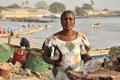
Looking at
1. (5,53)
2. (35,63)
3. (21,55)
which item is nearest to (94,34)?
(21,55)

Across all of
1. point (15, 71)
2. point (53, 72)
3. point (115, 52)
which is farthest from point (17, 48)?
point (53, 72)

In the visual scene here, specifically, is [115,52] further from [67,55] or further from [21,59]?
[67,55]

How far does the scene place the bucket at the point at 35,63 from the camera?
8.98m

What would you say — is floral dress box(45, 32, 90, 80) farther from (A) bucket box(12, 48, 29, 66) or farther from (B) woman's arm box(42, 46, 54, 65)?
(A) bucket box(12, 48, 29, 66)

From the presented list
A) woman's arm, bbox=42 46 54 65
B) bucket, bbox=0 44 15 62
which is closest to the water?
bucket, bbox=0 44 15 62

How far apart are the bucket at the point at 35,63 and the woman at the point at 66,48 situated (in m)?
6.14

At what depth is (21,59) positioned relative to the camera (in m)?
9.37

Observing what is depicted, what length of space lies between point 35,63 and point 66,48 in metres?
6.37

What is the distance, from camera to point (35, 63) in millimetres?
9039

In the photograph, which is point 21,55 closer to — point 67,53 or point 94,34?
point 67,53

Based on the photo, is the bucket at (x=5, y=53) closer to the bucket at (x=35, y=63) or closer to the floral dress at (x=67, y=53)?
the bucket at (x=35, y=63)

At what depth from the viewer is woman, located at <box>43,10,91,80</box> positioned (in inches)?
108

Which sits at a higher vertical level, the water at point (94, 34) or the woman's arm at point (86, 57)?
the woman's arm at point (86, 57)

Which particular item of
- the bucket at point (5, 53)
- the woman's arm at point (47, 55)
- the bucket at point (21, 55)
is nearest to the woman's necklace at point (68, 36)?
the woman's arm at point (47, 55)
